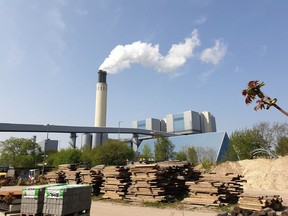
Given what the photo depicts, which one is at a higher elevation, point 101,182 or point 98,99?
point 98,99

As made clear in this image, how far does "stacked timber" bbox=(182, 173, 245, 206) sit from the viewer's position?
1593 cm

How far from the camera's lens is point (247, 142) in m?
52.9

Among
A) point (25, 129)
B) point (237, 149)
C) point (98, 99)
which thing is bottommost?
point (237, 149)

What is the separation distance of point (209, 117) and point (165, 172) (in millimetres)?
123195

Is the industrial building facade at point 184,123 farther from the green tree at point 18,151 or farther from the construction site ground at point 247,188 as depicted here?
the construction site ground at point 247,188

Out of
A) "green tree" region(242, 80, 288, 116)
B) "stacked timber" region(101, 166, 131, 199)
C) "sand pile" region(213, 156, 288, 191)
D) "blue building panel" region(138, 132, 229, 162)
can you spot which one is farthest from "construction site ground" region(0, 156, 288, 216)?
"blue building panel" region(138, 132, 229, 162)

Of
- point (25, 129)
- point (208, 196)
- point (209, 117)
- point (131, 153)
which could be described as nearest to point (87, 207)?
point (208, 196)

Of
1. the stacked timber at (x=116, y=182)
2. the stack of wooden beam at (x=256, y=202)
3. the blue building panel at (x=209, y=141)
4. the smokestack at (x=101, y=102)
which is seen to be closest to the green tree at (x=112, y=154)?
the blue building panel at (x=209, y=141)

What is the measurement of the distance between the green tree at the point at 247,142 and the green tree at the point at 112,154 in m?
23.9

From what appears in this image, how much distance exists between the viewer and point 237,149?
5434 centimetres

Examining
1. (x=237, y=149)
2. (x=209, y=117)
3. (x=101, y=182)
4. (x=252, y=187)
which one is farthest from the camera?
(x=209, y=117)

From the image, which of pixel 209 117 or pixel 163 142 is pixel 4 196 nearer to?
pixel 163 142

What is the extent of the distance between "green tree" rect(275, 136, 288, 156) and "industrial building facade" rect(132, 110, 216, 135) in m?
74.1

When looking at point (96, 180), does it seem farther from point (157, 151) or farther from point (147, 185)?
point (157, 151)
